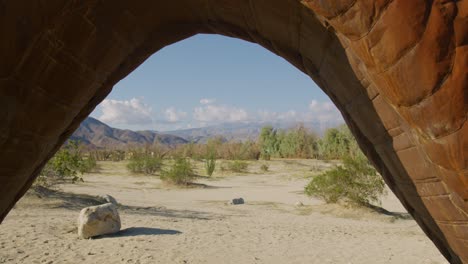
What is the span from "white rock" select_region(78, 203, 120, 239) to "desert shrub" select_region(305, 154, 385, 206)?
34.2ft

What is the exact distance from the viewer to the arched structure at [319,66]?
1.43m

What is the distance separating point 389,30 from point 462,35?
26 cm

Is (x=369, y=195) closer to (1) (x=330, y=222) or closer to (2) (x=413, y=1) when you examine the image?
(1) (x=330, y=222)

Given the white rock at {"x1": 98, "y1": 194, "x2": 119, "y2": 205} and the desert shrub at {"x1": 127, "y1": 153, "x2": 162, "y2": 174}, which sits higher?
the desert shrub at {"x1": 127, "y1": 153, "x2": 162, "y2": 174}

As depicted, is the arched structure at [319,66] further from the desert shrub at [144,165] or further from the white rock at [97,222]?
the desert shrub at [144,165]

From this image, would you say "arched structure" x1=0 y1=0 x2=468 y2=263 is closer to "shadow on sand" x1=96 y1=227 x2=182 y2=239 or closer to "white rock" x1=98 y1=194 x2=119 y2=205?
"shadow on sand" x1=96 y1=227 x2=182 y2=239

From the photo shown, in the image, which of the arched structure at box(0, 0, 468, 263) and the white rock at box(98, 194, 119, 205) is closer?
the arched structure at box(0, 0, 468, 263)

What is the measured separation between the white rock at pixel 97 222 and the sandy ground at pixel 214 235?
0.77 ft

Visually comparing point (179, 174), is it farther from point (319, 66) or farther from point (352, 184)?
point (319, 66)

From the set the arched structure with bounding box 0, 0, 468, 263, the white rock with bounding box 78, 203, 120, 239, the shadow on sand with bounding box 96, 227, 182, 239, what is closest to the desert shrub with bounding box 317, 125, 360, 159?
the shadow on sand with bounding box 96, 227, 182, 239

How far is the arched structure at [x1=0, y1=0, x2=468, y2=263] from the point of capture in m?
1.43

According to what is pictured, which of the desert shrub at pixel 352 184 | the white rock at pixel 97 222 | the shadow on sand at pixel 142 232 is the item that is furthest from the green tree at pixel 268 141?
the white rock at pixel 97 222

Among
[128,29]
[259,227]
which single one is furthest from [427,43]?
[259,227]

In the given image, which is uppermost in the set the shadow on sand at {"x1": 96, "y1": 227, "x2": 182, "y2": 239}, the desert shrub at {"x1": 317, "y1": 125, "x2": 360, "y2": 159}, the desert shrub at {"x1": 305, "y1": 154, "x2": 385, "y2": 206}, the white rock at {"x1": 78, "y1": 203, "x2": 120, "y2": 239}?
the desert shrub at {"x1": 317, "y1": 125, "x2": 360, "y2": 159}
